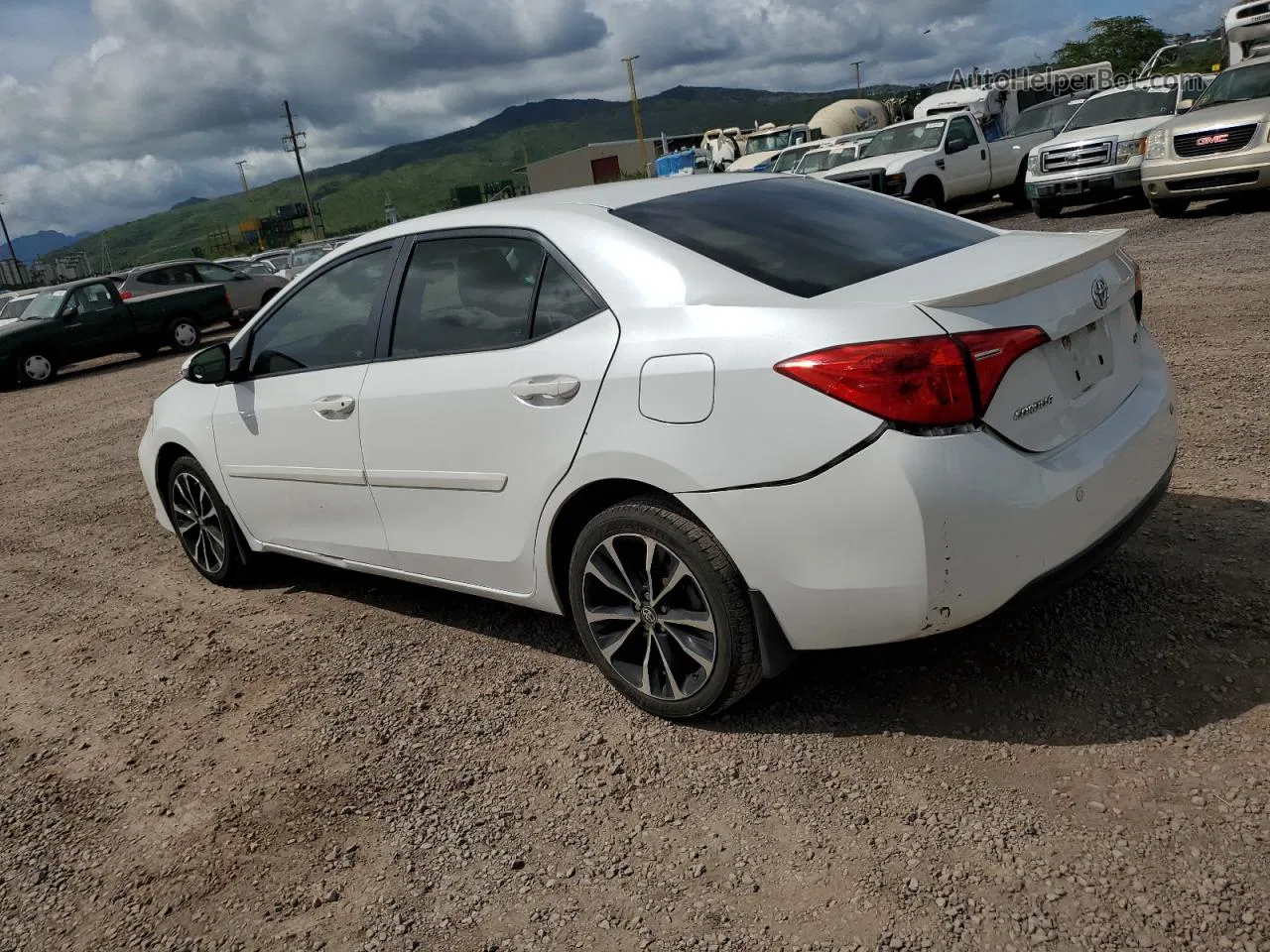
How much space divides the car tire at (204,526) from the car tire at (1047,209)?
46.2 feet

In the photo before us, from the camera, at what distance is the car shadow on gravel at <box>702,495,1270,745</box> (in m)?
2.98

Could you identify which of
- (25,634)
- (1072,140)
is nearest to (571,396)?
(25,634)

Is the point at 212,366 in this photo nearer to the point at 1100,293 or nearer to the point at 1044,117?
the point at 1100,293

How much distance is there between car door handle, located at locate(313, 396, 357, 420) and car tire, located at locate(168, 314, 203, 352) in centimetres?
1782

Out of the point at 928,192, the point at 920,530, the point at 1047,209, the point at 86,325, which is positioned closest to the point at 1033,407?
the point at 920,530

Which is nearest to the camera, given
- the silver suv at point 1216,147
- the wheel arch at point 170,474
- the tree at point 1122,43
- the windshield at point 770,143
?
the wheel arch at point 170,474

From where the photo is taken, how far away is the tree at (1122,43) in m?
64.0

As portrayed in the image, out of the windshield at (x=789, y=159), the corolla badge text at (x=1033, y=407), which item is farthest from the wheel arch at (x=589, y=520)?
the windshield at (x=789, y=159)

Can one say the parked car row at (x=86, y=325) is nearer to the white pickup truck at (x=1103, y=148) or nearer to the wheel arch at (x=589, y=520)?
the white pickup truck at (x=1103, y=148)

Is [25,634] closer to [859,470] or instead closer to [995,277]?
[859,470]

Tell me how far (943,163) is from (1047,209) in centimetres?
281

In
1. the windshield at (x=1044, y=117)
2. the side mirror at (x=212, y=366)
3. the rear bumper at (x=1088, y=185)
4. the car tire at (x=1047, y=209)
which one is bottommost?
the car tire at (x=1047, y=209)

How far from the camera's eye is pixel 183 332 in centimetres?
2027

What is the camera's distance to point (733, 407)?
2805 mm
